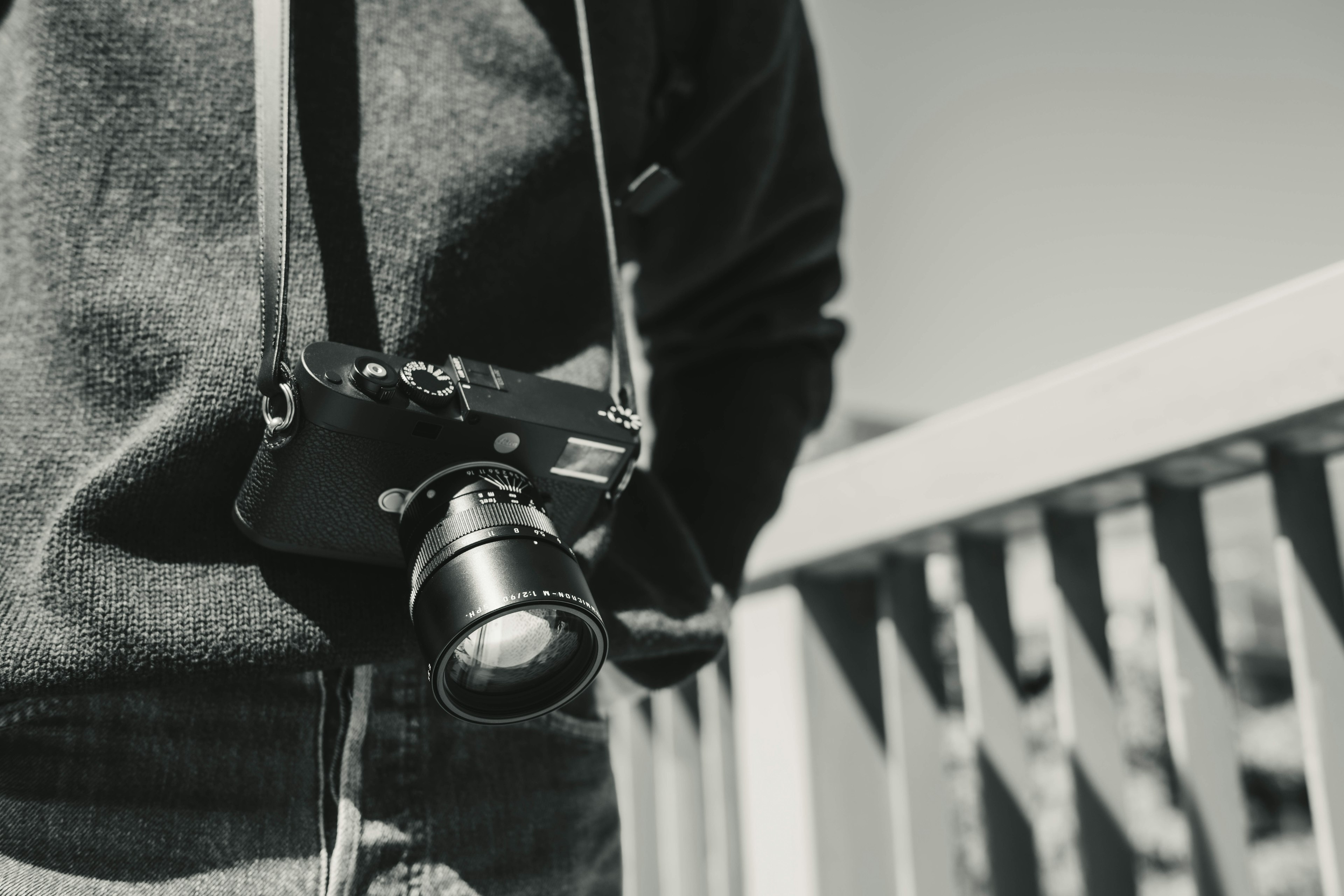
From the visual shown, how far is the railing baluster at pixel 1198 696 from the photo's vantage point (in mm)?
668

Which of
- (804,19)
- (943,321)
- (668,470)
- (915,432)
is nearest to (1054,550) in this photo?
(915,432)

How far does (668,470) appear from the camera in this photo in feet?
2.41

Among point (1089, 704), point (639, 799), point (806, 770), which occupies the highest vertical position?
point (1089, 704)

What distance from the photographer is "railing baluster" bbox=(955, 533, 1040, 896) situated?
810 mm

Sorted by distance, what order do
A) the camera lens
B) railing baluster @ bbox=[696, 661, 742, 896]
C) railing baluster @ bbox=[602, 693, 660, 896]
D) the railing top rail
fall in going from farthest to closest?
railing baluster @ bbox=[602, 693, 660, 896], railing baluster @ bbox=[696, 661, 742, 896], the railing top rail, the camera lens

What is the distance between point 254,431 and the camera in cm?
46

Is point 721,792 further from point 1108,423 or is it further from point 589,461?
point 589,461

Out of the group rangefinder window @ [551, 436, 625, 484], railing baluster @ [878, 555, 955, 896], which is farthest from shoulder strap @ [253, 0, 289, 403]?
railing baluster @ [878, 555, 955, 896]

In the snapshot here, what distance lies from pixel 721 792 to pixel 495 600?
2.70ft

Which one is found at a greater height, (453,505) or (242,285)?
(242,285)

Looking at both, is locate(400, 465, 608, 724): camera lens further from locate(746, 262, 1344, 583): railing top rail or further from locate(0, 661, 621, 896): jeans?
locate(746, 262, 1344, 583): railing top rail

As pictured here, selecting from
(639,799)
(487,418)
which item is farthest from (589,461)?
(639,799)

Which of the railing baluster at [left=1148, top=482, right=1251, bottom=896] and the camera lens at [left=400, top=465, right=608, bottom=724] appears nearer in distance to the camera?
the camera lens at [left=400, top=465, right=608, bottom=724]

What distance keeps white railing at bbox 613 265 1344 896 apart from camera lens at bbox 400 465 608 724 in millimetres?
412
